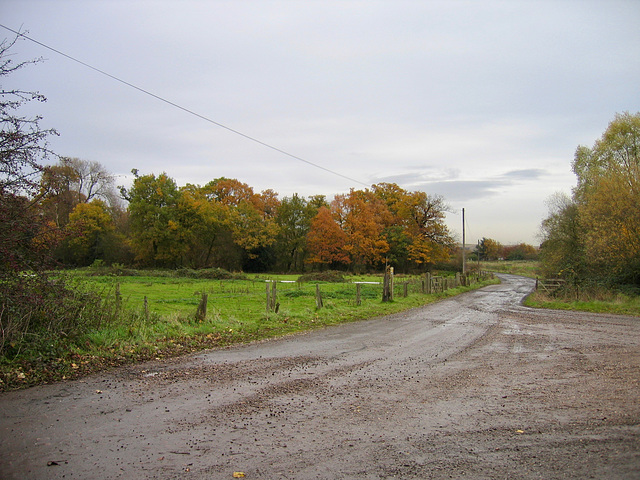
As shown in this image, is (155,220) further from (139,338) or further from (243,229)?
(139,338)

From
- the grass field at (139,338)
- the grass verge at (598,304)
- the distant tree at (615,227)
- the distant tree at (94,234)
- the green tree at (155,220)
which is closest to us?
the grass field at (139,338)

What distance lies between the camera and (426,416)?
5676 mm

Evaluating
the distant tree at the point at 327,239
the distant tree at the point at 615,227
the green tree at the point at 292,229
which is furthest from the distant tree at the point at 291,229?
the distant tree at the point at 615,227

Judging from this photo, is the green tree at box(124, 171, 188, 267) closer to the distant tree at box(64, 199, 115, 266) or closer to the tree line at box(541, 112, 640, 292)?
the distant tree at box(64, 199, 115, 266)

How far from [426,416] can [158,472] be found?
331 cm

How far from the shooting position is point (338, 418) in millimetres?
5629

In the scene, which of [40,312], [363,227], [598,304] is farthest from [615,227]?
[363,227]

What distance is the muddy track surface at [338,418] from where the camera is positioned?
425 centimetres

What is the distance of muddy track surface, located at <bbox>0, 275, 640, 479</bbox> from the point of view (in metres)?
4.25

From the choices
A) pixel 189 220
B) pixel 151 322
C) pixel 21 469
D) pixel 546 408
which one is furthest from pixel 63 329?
pixel 189 220

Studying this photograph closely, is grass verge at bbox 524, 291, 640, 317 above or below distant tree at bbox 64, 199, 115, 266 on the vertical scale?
below

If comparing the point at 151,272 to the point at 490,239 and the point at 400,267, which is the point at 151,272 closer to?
the point at 400,267

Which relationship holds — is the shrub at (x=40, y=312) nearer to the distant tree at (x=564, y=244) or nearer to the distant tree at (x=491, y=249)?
the distant tree at (x=564, y=244)

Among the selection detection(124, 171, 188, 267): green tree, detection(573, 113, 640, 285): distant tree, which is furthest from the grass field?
detection(124, 171, 188, 267): green tree
